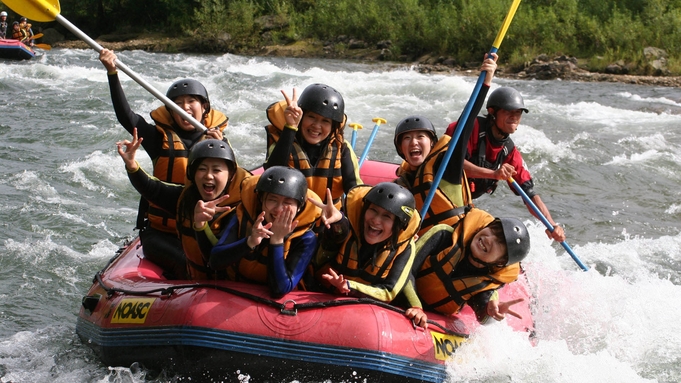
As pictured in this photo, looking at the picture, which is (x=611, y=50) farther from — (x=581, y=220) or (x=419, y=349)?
(x=419, y=349)

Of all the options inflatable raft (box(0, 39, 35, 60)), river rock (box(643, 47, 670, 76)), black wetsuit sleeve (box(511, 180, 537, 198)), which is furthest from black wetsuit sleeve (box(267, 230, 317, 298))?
river rock (box(643, 47, 670, 76))

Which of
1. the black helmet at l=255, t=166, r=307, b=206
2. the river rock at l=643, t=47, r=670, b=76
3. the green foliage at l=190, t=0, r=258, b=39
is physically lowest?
the green foliage at l=190, t=0, r=258, b=39

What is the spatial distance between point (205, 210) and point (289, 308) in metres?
0.64

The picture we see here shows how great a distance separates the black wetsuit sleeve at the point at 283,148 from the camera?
4434 millimetres

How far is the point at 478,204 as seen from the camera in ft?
29.8

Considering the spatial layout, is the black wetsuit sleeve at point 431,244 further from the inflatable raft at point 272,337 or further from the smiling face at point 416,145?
the smiling face at point 416,145

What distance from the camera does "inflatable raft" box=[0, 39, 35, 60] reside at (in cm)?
1828

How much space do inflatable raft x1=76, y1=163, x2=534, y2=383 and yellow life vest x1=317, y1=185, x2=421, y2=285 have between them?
162mm

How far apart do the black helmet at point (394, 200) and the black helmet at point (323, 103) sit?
718 millimetres

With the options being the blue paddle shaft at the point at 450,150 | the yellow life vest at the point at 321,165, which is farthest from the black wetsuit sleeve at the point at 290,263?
the blue paddle shaft at the point at 450,150

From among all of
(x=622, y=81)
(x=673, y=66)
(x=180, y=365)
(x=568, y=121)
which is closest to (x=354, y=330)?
(x=180, y=365)

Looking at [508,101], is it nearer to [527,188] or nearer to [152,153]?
[527,188]

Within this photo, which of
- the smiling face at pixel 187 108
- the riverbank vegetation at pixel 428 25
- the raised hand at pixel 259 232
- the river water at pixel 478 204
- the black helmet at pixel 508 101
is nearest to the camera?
the raised hand at pixel 259 232

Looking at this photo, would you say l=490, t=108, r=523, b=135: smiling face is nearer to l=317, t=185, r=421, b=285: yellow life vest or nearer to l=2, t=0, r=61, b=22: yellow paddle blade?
l=317, t=185, r=421, b=285: yellow life vest
